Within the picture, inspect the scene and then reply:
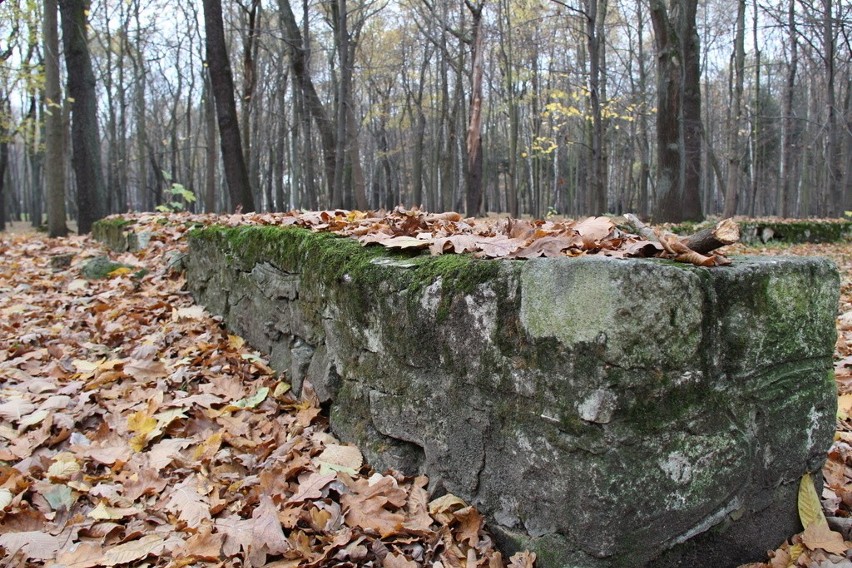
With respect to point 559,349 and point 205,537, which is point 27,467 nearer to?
point 205,537

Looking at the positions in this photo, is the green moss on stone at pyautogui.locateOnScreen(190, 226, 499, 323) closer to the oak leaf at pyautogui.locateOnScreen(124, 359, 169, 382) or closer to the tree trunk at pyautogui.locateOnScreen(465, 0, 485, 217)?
the oak leaf at pyautogui.locateOnScreen(124, 359, 169, 382)

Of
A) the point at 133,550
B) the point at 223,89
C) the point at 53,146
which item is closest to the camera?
the point at 133,550

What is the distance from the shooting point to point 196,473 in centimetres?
282

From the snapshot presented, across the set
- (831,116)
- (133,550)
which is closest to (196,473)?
(133,550)

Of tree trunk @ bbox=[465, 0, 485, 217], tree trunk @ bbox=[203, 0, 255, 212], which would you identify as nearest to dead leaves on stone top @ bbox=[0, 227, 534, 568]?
tree trunk @ bbox=[203, 0, 255, 212]

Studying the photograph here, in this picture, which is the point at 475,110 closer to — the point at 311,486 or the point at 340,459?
the point at 340,459

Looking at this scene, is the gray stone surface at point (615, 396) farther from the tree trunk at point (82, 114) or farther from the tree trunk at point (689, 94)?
the tree trunk at point (689, 94)

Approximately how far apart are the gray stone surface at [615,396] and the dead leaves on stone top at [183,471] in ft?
0.80

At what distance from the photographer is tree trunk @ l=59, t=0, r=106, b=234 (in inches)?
422

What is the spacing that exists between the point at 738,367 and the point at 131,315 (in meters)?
4.54

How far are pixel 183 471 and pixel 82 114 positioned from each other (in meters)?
10.2

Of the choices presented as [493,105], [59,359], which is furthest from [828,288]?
[493,105]

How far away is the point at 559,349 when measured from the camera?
1928mm

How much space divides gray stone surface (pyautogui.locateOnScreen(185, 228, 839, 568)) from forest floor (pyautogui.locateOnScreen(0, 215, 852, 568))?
0.68 feet
